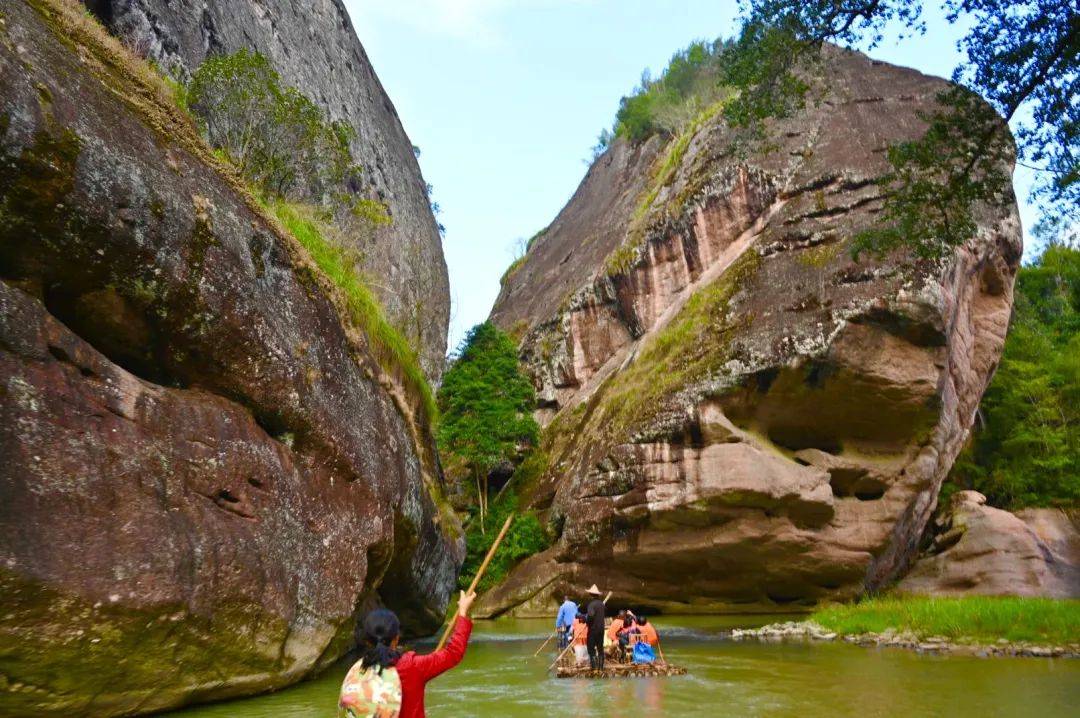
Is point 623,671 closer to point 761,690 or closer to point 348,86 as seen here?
point 761,690

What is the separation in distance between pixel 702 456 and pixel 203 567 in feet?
49.6

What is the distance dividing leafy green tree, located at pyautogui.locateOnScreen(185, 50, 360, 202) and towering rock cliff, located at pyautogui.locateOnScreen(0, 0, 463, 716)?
476 cm

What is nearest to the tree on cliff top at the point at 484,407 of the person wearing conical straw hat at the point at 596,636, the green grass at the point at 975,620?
the green grass at the point at 975,620

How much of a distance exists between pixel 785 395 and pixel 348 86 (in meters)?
19.4

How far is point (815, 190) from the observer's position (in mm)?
24891

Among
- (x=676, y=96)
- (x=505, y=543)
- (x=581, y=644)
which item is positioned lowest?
(x=581, y=644)

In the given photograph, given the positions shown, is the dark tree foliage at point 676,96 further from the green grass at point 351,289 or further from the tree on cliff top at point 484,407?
the green grass at point 351,289

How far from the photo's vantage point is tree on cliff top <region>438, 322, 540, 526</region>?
3103cm

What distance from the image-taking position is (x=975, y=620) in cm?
1480

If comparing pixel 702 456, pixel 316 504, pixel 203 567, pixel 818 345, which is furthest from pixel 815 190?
pixel 203 567

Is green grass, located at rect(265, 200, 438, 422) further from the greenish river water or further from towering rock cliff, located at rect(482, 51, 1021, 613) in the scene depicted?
towering rock cliff, located at rect(482, 51, 1021, 613)

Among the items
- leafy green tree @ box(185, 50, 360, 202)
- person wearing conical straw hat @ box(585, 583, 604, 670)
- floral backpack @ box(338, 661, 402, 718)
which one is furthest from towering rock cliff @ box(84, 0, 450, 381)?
floral backpack @ box(338, 661, 402, 718)

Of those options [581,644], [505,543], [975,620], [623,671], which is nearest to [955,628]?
[975,620]

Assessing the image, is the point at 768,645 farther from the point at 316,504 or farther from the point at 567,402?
the point at 567,402
